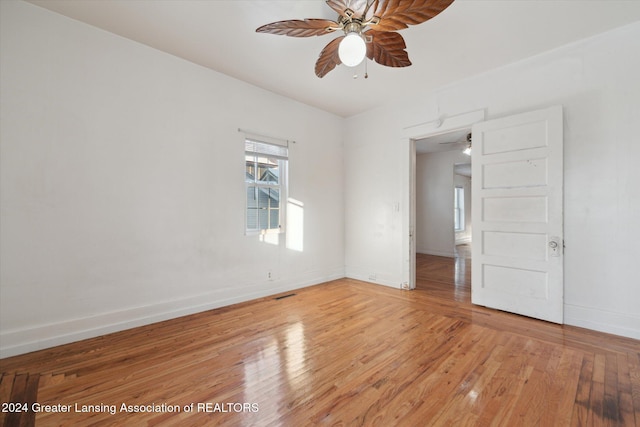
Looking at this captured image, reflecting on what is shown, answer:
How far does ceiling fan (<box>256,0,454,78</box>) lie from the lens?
1910mm

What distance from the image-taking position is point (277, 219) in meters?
4.29

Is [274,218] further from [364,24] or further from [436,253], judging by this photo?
[436,253]

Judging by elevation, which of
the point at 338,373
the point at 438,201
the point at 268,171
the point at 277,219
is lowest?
the point at 338,373

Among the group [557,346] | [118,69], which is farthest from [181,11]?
[557,346]

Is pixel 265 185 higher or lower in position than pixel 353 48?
lower

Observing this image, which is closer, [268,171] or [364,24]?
[364,24]

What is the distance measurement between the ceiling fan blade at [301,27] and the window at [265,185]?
6.27 ft

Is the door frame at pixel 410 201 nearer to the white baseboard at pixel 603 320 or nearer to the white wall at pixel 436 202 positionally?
the white baseboard at pixel 603 320

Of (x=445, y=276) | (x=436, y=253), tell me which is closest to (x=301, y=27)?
(x=445, y=276)

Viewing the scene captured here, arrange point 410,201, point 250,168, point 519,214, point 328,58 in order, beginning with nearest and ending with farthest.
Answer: point 328,58 → point 519,214 → point 250,168 → point 410,201

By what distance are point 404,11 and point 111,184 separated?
3106 mm

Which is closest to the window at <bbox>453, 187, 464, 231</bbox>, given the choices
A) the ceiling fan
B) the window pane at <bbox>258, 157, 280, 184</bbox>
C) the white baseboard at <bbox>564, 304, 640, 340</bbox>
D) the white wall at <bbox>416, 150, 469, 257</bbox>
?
the white wall at <bbox>416, 150, 469, 257</bbox>

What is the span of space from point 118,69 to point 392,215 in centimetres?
405

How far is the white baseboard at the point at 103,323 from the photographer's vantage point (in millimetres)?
2391
